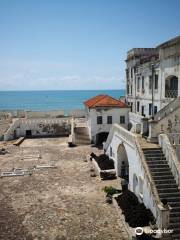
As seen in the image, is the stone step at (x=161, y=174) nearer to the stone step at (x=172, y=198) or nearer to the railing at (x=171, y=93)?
the stone step at (x=172, y=198)

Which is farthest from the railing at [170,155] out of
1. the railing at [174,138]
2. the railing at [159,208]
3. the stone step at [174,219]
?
the stone step at [174,219]

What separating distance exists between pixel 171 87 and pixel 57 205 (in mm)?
17117

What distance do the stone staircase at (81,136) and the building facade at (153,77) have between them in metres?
8.40

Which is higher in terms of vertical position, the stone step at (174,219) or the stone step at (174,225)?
the stone step at (174,219)

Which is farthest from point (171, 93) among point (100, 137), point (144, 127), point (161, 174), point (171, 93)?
point (100, 137)

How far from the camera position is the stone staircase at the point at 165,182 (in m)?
13.6

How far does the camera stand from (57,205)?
1838cm

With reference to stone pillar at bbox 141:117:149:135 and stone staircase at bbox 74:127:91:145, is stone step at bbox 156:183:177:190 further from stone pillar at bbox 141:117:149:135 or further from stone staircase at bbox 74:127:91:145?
stone staircase at bbox 74:127:91:145

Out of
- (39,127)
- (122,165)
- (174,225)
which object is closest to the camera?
(174,225)

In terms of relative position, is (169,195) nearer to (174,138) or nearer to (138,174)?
(138,174)

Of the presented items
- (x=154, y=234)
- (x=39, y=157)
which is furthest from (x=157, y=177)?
(x=39, y=157)

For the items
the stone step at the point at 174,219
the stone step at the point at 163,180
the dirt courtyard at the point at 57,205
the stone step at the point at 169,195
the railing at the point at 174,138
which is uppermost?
the railing at the point at 174,138

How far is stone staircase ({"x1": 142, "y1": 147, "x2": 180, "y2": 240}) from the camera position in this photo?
13.6 m

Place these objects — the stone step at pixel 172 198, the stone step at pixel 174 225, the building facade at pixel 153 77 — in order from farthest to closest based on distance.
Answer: the building facade at pixel 153 77
the stone step at pixel 172 198
the stone step at pixel 174 225
